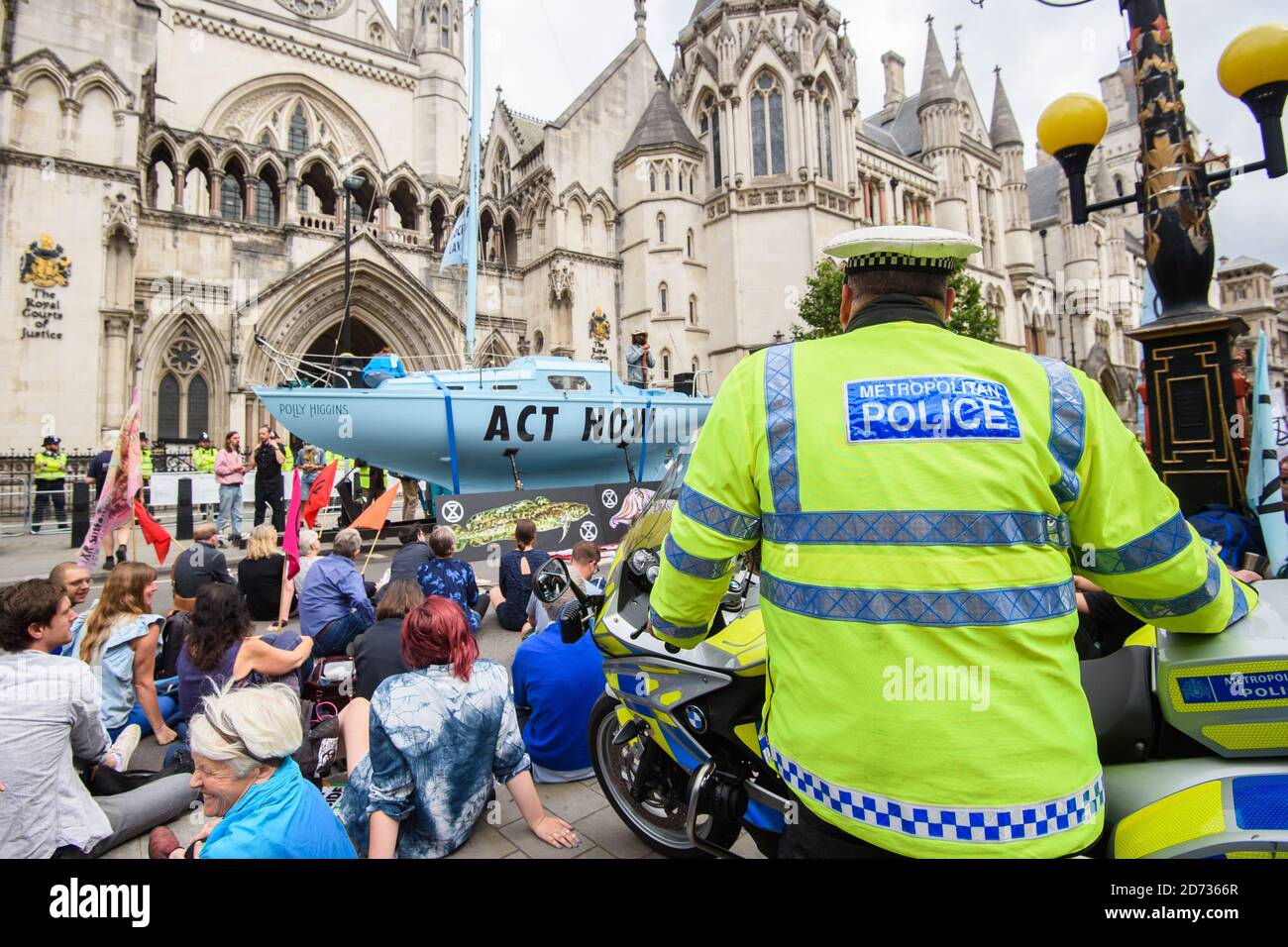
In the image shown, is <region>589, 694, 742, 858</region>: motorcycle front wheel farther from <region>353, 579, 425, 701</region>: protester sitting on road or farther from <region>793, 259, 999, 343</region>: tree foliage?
<region>793, 259, 999, 343</region>: tree foliage

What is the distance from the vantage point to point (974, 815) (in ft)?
4.14

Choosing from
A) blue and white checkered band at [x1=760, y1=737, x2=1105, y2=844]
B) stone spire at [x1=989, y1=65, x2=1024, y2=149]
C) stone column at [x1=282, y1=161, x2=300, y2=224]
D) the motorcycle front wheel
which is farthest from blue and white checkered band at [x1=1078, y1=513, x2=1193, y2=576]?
stone spire at [x1=989, y1=65, x2=1024, y2=149]

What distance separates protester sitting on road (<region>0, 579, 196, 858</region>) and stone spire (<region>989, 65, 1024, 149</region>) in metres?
53.1

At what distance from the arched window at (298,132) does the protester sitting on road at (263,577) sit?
26.1 m

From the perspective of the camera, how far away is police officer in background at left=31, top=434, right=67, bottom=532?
13.0 m

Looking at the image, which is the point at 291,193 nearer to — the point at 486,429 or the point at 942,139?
the point at 486,429

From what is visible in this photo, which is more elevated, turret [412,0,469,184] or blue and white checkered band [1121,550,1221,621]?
turret [412,0,469,184]

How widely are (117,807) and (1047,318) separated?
57.6 metres

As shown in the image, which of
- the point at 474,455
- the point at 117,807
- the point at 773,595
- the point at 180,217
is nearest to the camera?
the point at 773,595

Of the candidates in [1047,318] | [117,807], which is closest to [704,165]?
[117,807]

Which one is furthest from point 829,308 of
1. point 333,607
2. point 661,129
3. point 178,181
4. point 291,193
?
point 333,607

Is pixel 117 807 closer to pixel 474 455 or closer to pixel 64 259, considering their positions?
pixel 474 455

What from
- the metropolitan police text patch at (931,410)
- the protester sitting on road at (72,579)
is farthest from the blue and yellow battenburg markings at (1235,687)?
the protester sitting on road at (72,579)

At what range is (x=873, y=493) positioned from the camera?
53.4 inches
